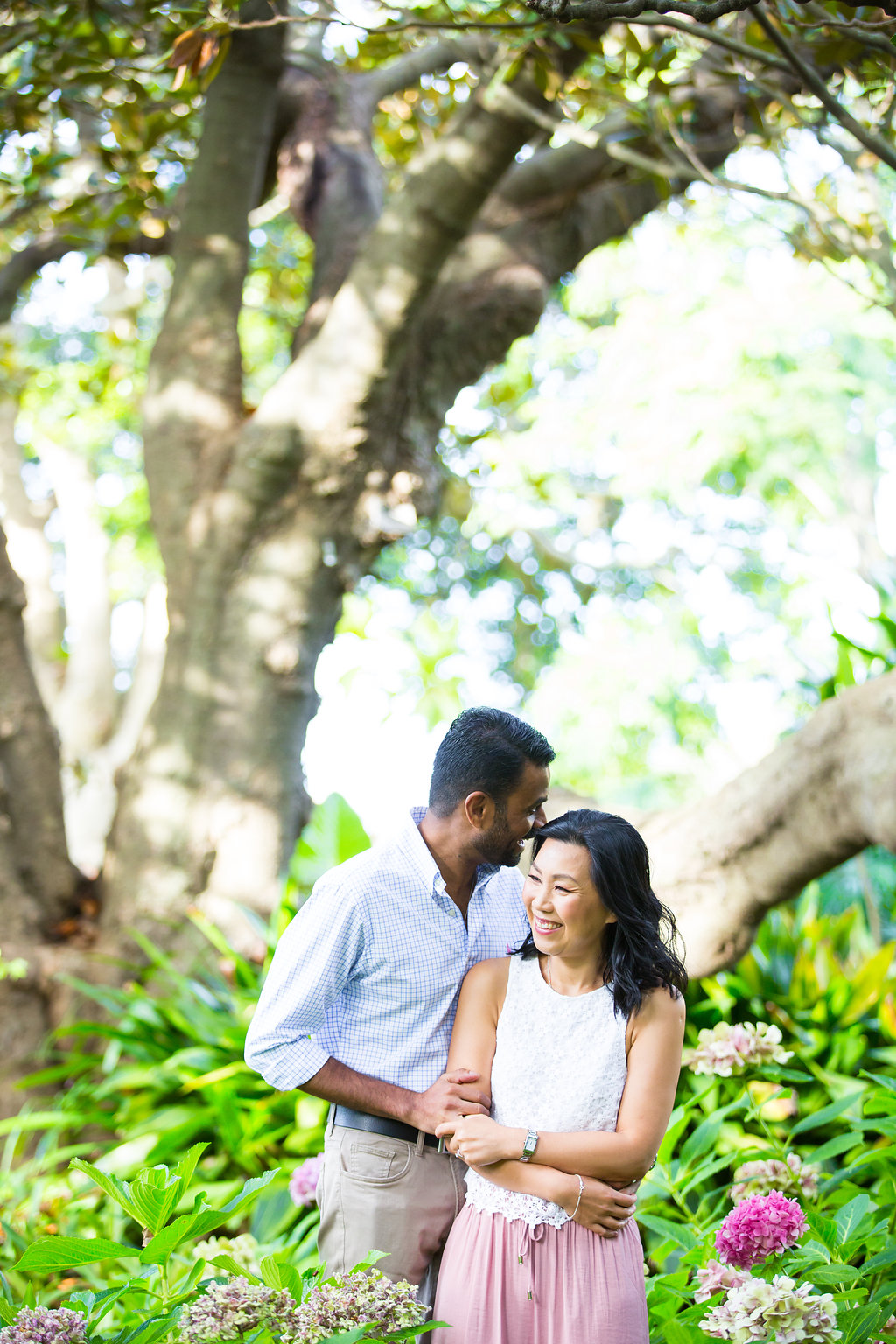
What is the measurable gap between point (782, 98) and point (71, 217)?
9.66 ft

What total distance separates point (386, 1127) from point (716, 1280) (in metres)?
0.60

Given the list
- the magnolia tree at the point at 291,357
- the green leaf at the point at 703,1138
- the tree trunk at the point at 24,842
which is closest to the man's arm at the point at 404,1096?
the green leaf at the point at 703,1138

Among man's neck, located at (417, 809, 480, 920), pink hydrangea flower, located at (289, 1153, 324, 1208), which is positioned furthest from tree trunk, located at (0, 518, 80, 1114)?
man's neck, located at (417, 809, 480, 920)

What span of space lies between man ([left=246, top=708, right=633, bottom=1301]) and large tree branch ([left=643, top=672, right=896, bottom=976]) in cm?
102

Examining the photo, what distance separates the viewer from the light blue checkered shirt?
1.86 m

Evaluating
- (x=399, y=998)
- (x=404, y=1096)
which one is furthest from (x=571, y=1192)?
(x=399, y=998)

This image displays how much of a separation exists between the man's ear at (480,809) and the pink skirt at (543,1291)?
0.65 meters

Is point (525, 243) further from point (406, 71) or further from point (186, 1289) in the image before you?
point (186, 1289)

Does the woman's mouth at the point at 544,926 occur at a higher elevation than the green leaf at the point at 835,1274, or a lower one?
higher

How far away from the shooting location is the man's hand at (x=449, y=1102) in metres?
1.78

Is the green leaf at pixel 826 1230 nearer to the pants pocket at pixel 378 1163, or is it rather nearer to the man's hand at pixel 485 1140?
the man's hand at pixel 485 1140

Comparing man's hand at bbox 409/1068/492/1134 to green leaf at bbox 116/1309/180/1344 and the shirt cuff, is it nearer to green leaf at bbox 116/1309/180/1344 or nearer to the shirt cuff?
the shirt cuff

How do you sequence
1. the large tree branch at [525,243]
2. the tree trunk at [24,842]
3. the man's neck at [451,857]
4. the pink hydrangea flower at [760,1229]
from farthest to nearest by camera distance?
the large tree branch at [525,243] < the tree trunk at [24,842] < the man's neck at [451,857] < the pink hydrangea flower at [760,1229]

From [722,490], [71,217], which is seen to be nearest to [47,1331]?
[71,217]
